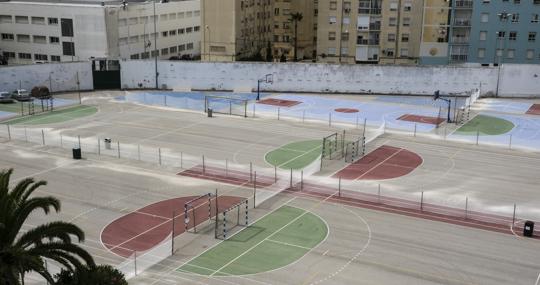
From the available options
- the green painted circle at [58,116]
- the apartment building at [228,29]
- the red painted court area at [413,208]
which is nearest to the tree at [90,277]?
the red painted court area at [413,208]

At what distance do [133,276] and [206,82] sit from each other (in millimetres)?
53606

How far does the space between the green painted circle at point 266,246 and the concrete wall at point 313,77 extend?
43.7 meters

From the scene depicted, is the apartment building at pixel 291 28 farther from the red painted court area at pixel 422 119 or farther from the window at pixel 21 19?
the red painted court area at pixel 422 119

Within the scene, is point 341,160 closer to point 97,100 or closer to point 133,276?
point 133,276

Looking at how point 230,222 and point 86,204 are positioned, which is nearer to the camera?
point 230,222

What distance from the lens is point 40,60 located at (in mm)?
101188

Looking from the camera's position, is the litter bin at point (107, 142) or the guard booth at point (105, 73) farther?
the guard booth at point (105, 73)

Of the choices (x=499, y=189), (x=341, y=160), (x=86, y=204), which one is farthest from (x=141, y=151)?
(x=499, y=189)

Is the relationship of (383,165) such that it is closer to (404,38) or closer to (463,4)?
(463,4)

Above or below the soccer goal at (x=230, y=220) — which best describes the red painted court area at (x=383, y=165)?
above

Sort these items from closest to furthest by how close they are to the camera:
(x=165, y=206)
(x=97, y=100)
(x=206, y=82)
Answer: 1. (x=165, y=206)
2. (x=97, y=100)
3. (x=206, y=82)

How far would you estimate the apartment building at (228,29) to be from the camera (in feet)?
335

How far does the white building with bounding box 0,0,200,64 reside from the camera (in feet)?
311

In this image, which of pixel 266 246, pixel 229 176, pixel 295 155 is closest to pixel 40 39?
pixel 295 155
